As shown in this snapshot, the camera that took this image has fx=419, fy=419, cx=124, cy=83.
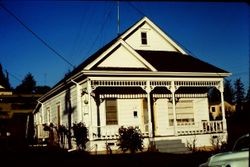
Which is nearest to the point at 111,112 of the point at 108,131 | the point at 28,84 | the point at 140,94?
the point at 108,131

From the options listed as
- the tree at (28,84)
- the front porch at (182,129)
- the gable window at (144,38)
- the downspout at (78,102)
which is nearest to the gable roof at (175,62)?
the gable window at (144,38)

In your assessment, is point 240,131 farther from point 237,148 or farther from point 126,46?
point 237,148

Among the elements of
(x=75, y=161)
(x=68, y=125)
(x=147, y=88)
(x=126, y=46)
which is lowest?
(x=75, y=161)

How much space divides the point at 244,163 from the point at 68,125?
20.9 meters

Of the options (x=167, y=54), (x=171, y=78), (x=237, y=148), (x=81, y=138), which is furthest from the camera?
(x=167, y=54)

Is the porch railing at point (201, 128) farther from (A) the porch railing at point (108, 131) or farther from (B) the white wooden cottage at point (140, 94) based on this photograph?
(A) the porch railing at point (108, 131)

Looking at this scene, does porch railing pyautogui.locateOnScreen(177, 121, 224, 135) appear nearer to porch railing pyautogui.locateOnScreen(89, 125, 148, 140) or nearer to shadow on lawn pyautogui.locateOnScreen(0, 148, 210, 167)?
porch railing pyautogui.locateOnScreen(89, 125, 148, 140)

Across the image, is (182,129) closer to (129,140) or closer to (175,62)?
(175,62)

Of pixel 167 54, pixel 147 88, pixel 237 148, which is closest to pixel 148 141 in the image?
pixel 147 88

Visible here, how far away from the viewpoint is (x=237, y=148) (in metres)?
10.3

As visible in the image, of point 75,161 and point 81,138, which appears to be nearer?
point 75,161

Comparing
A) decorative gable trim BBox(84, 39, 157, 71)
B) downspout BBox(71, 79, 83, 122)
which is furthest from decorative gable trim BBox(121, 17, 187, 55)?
downspout BBox(71, 79, 83, 122)

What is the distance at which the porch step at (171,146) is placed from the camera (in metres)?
24.3

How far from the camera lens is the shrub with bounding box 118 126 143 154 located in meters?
22.6
